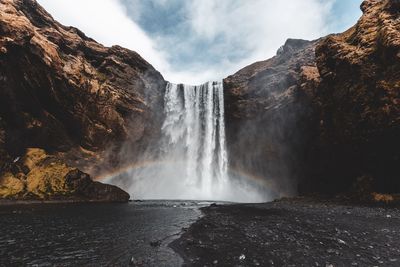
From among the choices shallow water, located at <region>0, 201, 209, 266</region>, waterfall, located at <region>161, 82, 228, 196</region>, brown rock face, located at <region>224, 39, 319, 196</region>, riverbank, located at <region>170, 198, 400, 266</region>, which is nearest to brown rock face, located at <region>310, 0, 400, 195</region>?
brown rock face, located at <region>224, 39, 319, 196</region>

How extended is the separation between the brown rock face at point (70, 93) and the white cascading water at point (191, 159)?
3.83 metres

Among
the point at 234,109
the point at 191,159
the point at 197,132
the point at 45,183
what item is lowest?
the point at 45,183

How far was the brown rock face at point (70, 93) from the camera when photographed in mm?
35031

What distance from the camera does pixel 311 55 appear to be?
50.9m

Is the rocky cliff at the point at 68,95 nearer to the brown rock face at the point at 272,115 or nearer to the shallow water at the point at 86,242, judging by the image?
the brown rock face at the point at 272,115

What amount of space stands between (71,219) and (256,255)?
46.7ft

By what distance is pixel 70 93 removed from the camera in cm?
4234

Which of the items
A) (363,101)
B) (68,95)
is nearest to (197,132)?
(68,95)

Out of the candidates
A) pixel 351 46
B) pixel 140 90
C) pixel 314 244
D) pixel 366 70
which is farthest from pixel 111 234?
pixel 140 90

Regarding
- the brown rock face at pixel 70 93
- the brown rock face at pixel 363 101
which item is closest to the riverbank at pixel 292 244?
the brown rock face at pixel 363 101

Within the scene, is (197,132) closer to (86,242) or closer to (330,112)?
(330,112)

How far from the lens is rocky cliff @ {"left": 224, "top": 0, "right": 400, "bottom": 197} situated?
27422 mm

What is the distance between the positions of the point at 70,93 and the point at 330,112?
124 ft

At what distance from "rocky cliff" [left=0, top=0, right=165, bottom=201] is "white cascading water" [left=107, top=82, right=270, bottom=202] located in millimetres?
3767
